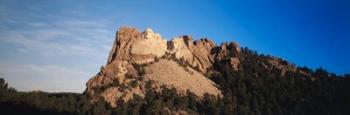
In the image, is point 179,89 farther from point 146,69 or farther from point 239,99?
point 239,99

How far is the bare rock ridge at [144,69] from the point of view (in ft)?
534

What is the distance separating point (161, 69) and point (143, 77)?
9167mm

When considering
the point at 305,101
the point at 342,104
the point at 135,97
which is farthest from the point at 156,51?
the point at 342,104

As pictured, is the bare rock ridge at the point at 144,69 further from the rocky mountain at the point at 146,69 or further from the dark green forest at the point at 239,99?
the dark green forest at the point at 239,99

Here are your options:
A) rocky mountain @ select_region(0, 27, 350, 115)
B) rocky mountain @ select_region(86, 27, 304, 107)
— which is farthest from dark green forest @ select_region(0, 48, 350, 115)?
rocky mountain @ select_region(86, 27, 304, 107)

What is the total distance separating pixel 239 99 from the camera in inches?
6772

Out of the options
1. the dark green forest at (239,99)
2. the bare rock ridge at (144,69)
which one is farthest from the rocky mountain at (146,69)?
the dark green forest at (239,99)

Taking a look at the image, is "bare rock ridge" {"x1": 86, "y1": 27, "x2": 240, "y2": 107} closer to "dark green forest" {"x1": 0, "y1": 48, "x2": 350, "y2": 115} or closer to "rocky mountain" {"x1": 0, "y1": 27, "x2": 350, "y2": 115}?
"rocky mountain" {"x1": 0, "y1": 27, "x2": 350, "y2": 115}

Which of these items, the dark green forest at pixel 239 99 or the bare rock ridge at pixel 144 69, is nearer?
the dark green forest at pixel 239 99

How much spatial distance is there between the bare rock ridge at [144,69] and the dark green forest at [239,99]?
15.6ft

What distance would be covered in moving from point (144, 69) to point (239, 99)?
35335mm

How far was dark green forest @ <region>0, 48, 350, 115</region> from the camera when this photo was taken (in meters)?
144

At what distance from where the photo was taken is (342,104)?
16525 centimetres

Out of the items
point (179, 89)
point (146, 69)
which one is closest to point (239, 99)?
point (179, 89)
